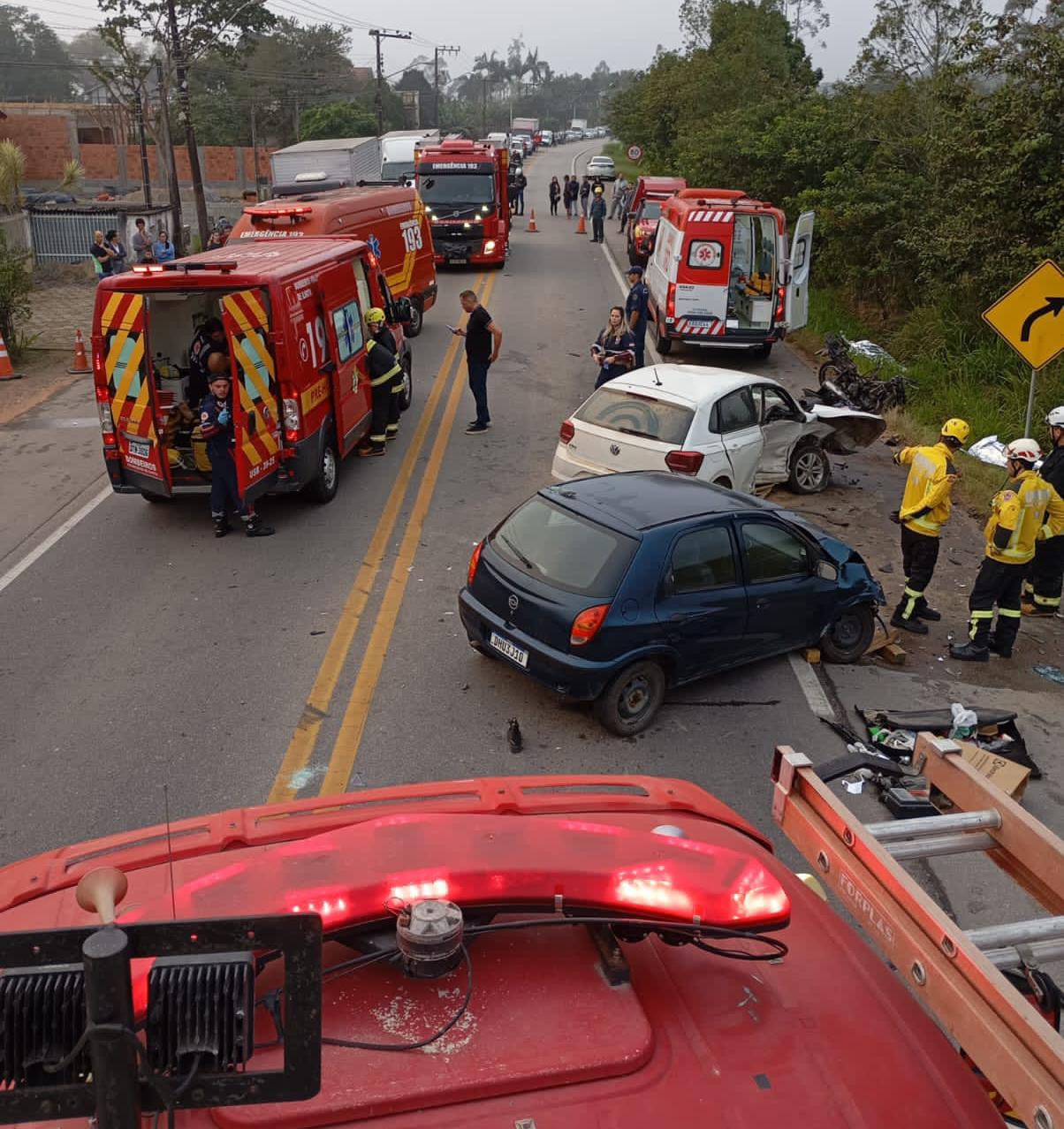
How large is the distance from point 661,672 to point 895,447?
866 centimetres

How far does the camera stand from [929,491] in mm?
8711

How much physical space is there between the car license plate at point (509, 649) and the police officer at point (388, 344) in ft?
20.5

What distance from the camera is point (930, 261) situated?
16797mm

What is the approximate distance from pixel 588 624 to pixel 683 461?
3.74 meters

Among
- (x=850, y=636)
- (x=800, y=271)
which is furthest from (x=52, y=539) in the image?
(x=800, y=271)

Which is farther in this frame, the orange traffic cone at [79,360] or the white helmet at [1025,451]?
the orange traffic cone at [79,360]

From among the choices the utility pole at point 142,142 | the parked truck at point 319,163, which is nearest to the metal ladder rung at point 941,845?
the parked truck at point 319,163

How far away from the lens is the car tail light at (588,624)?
6.66 m

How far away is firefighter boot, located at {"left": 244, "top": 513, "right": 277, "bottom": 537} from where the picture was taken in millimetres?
10289

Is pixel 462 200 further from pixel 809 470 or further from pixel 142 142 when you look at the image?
pixel 142 142

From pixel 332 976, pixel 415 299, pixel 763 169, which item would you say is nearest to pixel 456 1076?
pixel 332 976

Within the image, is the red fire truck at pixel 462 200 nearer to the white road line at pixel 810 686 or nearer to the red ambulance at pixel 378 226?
the red ambulance at pixel 378 226

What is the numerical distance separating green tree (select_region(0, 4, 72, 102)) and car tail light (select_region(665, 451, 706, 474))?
11342 centimetres

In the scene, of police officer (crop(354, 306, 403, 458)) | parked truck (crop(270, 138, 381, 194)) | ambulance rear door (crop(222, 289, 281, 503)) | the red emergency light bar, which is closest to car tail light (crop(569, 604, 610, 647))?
the red emergency light bar
